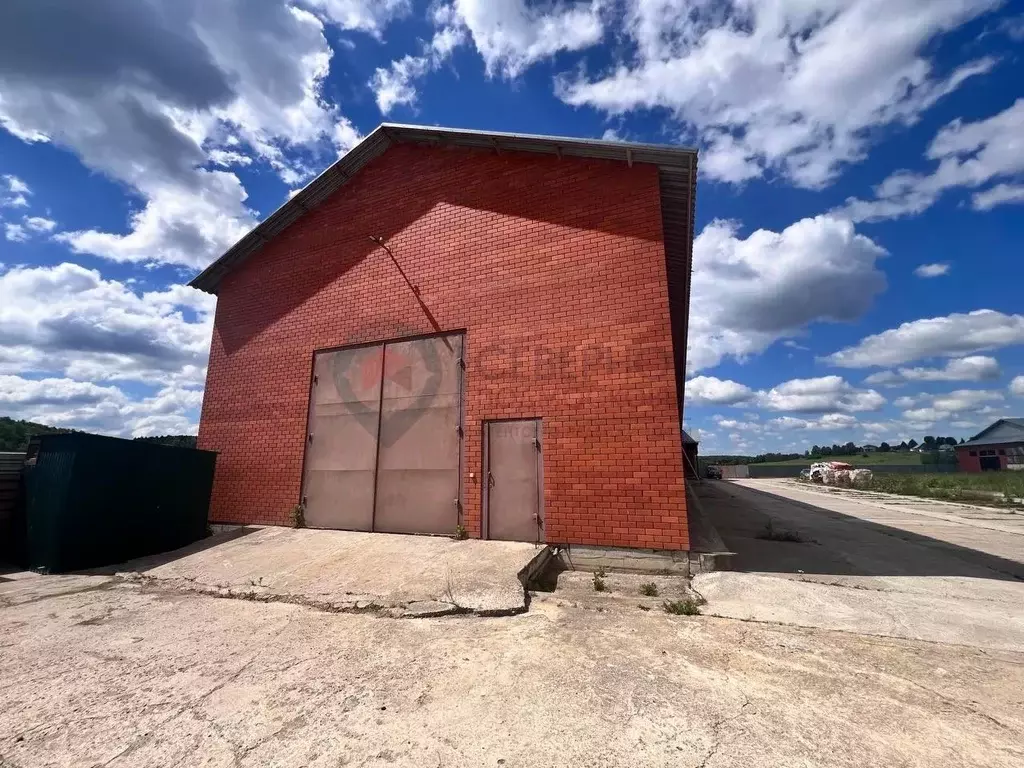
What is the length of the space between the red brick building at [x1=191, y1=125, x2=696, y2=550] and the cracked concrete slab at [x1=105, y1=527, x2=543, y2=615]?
623 millimetres

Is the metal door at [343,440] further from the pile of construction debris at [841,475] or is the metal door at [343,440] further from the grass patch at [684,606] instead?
the pile of construction debris at [841,475]

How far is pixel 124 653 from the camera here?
361cm

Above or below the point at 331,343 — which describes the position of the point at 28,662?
below

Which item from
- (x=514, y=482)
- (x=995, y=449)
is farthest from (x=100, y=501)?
(x=995, y=449)

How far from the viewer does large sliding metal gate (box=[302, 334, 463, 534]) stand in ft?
23.2

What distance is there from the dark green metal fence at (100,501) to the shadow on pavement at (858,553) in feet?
29.5

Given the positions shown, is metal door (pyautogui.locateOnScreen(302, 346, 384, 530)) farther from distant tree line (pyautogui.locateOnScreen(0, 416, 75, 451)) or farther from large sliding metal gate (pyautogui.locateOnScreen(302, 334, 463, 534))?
distant tree line (pyautogui.locateOnScreen(0, 416, 75, 451))

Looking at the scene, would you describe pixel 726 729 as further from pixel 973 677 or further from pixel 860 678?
pixel 973 677

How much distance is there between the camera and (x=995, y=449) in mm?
47312

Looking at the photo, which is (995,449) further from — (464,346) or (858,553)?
(464,346)

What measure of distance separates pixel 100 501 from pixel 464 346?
5.94 meters

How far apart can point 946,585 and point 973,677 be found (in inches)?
121

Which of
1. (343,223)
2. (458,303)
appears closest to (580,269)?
(458,303)

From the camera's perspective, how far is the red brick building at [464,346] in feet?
19.9
